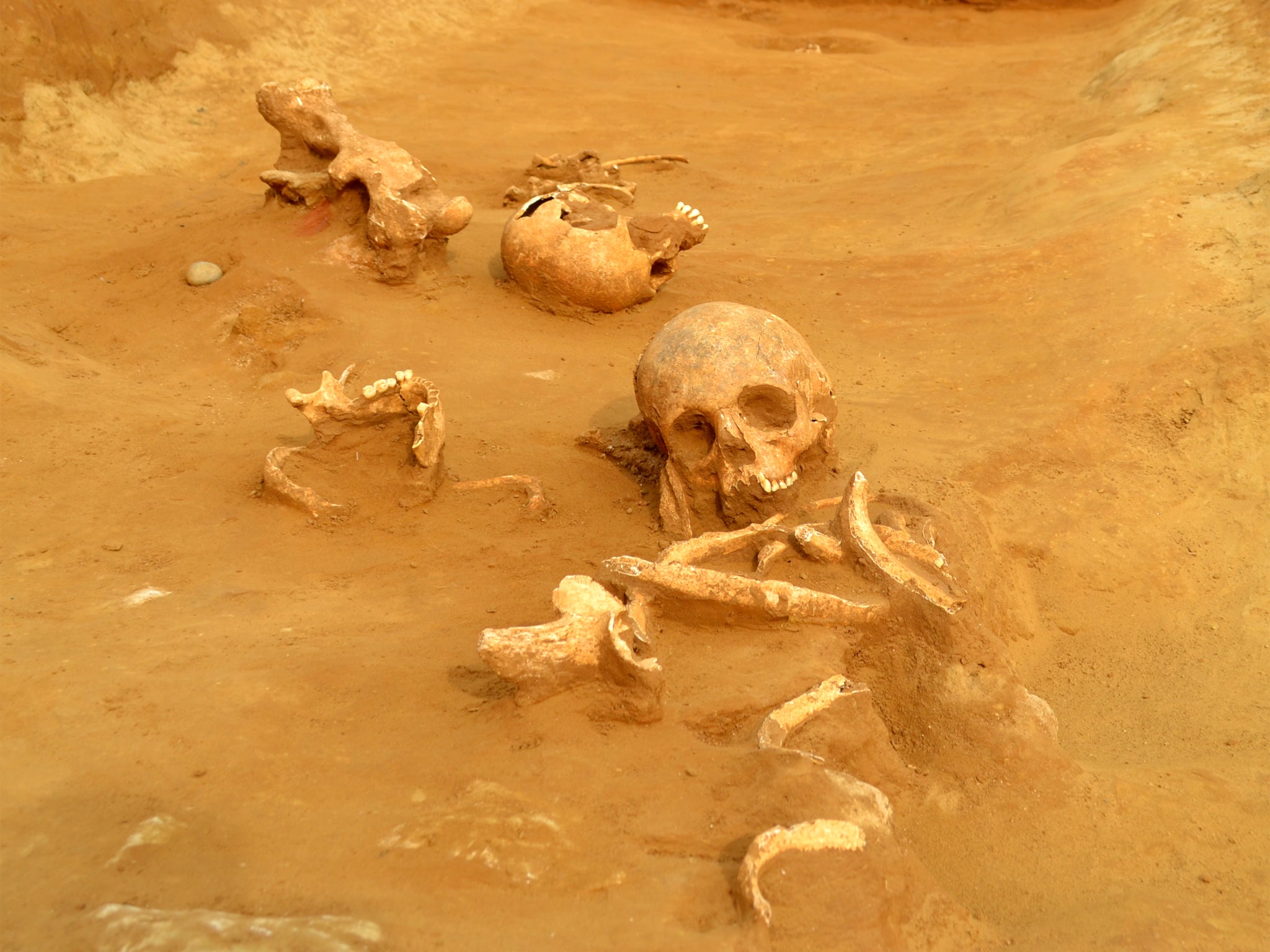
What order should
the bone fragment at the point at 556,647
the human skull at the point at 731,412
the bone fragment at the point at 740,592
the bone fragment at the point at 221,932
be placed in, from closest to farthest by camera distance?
the bone fragment at the point at 221,932, the bone fragment at the point at 556,647, the bone fragment at the point at 740,592, the human skull at the point at 731,412

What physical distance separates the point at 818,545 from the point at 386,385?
214 centimetres

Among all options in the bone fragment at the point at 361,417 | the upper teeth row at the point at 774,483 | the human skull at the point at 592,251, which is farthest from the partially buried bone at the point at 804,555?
the human skull at the point at 592,251

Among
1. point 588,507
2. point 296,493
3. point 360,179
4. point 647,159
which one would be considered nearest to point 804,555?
point 588,507

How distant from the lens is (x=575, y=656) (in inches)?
122

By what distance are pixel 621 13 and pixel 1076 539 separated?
38.5 ft

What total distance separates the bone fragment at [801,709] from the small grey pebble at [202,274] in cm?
569

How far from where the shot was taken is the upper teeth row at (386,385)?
4.74m

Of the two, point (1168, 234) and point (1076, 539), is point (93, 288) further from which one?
point (1168, 234)

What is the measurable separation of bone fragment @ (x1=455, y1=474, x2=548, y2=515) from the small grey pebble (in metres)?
3.32

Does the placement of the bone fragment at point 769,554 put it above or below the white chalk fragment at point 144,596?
above

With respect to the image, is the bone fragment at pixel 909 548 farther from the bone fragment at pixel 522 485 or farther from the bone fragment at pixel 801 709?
the bone fragment at pixel 522 485

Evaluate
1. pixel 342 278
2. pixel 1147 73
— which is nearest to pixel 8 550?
pixel 342 278

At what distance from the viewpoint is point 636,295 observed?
7.38 meters

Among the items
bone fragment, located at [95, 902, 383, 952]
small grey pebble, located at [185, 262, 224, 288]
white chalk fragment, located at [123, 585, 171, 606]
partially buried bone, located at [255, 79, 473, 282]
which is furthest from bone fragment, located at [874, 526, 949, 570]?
small grey pebble, located at [185, 262, 224, 288]
